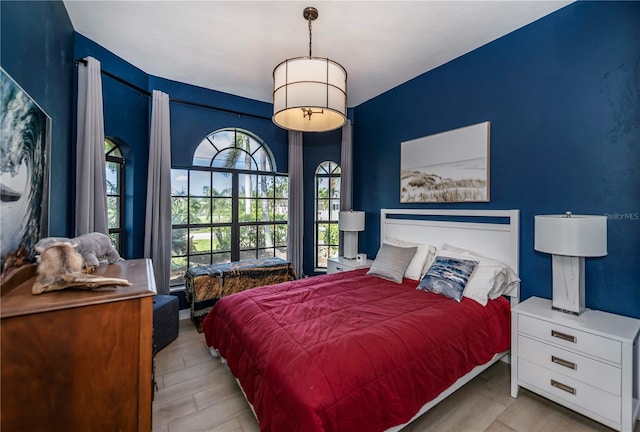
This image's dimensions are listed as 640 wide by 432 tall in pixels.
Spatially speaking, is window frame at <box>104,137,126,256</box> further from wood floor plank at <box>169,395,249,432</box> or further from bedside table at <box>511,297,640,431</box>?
bedside table at <box>511,297,640,431</box>

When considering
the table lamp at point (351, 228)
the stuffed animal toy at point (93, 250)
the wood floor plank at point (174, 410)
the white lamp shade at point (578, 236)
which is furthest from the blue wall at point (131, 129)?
the white lamp shade at point (578, 236)

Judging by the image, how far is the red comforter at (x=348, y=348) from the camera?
1.34 m

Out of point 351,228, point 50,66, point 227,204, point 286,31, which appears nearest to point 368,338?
point 351,228

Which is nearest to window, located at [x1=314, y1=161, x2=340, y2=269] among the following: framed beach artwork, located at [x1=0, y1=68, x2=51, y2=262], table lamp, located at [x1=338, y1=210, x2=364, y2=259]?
table lamp, located at [x1=338, y1=210, x2=364, y2=259]

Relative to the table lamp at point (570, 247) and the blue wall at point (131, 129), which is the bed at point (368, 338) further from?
the blue wall at point (131, 129)

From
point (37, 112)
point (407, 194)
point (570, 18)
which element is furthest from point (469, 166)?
point (37, 112)

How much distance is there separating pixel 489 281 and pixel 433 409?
1081 millimetres

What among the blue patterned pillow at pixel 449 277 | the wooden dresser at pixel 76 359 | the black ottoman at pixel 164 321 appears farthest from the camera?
the black ottoman at pixel 164 321

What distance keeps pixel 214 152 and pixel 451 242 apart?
3200 millimetres

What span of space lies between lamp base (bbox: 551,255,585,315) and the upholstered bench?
2670 millimetres

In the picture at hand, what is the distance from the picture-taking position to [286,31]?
2.50 m

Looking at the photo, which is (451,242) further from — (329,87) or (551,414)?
(329,87)

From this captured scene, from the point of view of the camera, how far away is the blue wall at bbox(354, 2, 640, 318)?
6.52 feet

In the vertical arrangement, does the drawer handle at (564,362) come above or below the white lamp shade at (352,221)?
below
